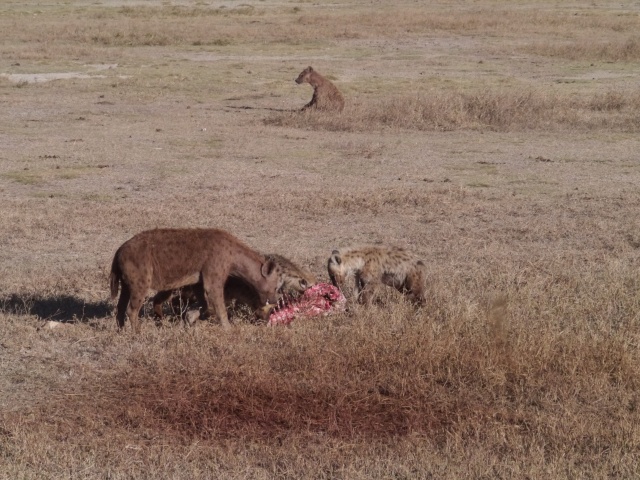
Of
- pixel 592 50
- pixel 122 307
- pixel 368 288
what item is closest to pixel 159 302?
pixel 122 307

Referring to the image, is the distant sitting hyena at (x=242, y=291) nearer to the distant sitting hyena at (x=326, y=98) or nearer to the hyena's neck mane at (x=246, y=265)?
the hyena's neck mane at (x=246, y=265)

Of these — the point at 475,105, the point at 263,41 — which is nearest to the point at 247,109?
the point at 475,105

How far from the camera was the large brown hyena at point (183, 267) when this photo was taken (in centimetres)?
755

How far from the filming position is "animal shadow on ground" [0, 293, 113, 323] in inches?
326

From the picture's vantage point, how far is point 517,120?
19.4 meters

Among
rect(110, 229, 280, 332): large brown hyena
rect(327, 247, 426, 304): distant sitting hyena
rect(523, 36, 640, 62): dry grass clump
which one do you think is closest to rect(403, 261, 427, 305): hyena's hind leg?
rect(327, 247, 426, 304): distant sitting hyena

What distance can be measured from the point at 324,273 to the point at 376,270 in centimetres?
96

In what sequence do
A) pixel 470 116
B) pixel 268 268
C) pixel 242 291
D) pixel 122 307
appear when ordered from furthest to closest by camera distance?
pixel 470 116 → pixel 242 291 → pixel 268 268 → pixel 122 307

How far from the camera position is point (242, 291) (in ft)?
26.7

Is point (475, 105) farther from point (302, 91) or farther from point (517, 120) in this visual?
point (302, 91)

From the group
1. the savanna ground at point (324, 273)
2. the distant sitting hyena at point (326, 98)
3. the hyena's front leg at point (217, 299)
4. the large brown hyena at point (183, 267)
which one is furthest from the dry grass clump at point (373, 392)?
the distant sitting hyena at point (326, 98)

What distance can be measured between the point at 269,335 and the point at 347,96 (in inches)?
625

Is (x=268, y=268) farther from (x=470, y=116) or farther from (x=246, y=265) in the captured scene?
(x=470, y=116)

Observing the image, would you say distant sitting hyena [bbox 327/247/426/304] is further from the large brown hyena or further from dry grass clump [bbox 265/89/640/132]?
dry grass clump [bbox 265/89/640/132]
